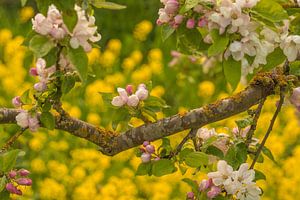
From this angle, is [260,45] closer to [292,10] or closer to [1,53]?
[292,10]

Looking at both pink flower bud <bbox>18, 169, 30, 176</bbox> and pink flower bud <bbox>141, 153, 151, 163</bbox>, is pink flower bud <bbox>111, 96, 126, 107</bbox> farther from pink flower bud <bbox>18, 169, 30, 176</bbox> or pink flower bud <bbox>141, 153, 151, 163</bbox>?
pink flower bud <bbox>18, 169, 30, 176</bbox>

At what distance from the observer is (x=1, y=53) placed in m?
5.44

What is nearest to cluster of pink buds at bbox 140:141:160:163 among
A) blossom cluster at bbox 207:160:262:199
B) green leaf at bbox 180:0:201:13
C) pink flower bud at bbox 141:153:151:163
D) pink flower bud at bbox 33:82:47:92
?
pink flower bud at bbox 141:153:151:163

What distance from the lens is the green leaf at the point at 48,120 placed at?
1.83 metres

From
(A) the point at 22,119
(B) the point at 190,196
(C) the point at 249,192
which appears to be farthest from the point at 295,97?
(A) the point at 22,119

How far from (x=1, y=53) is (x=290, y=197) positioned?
2.37 meters

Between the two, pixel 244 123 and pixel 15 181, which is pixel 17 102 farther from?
pixel 244 123

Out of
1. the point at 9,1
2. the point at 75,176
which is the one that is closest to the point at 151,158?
the point at 75,176

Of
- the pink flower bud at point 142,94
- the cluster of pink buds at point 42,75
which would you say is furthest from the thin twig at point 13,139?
the pink flower bud at point 142,94

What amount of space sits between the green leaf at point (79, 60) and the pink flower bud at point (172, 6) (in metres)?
0.27

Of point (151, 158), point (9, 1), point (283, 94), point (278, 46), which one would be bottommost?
point (9, 1)

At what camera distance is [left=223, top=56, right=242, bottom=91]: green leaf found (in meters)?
1.59

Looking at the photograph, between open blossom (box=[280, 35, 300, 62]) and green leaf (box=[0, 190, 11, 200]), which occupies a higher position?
open blossom (box=[280, 35, 300, 62])

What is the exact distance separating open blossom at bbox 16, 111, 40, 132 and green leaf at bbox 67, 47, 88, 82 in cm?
36
